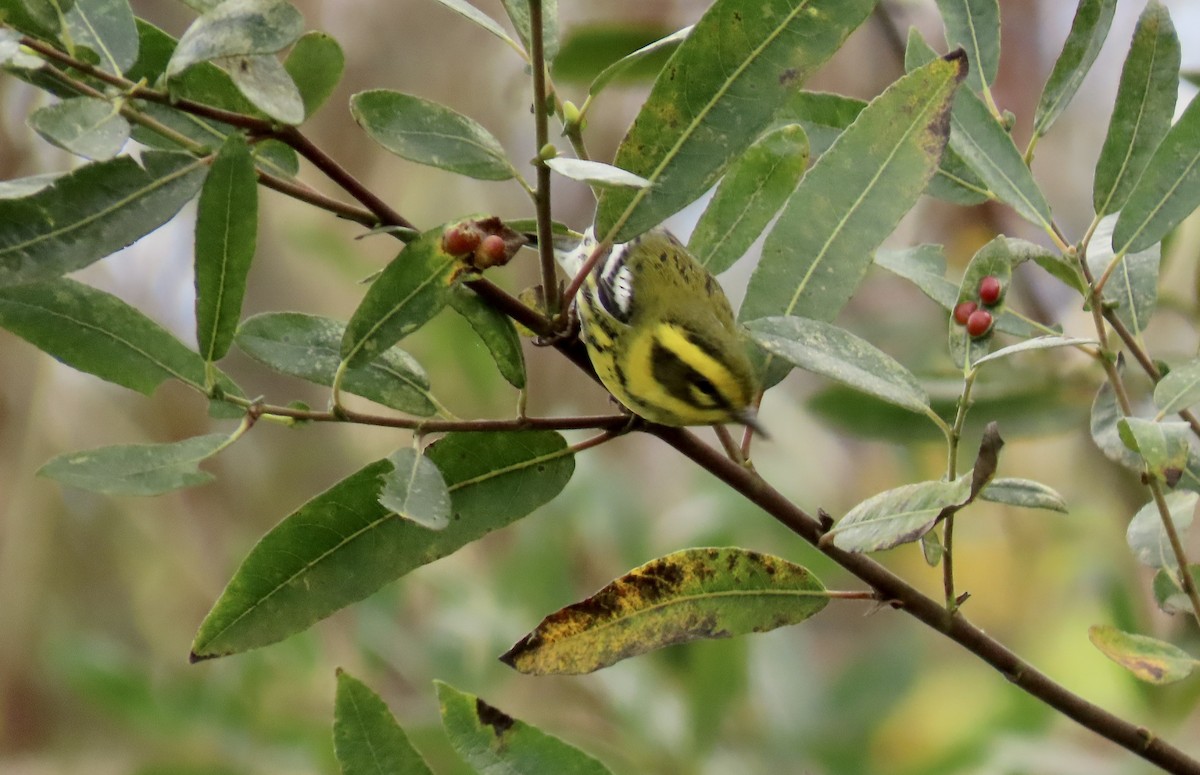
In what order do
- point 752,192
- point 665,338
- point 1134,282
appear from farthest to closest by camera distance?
point 665,338 < point 1134,282 < point 752,192

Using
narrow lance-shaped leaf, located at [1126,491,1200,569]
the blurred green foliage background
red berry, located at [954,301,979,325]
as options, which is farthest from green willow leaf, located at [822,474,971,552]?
the blurred green foliage background

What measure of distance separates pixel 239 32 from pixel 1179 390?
70cm

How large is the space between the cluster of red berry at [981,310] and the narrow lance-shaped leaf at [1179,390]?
136 mm

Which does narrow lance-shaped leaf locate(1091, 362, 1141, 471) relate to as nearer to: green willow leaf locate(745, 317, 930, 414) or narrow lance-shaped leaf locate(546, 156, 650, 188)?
green willow leaf locate(745, 317, 930, 414)

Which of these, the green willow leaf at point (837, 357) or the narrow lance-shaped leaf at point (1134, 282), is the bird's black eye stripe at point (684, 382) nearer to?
the green willow leaf at point (837, 357)

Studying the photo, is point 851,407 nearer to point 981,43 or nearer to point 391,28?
point 981,43

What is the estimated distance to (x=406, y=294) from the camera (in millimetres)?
775

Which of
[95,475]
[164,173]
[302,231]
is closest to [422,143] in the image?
[164,173]

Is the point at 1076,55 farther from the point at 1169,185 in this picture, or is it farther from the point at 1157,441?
the point at 1157,441

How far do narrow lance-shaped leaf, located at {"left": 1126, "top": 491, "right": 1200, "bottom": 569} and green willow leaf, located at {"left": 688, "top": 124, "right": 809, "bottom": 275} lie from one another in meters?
0.39

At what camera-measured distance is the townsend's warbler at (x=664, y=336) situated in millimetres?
1001

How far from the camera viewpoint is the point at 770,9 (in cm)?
77

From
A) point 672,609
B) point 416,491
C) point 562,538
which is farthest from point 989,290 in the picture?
point 562,538

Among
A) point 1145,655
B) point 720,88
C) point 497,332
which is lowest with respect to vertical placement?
point 1145,655
